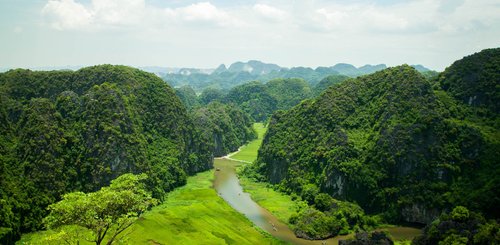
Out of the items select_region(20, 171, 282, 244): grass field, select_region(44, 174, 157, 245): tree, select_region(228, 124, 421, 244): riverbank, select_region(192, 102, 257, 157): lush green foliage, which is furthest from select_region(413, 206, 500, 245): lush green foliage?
select_region(192, 102, 257, 157): lush green foliage

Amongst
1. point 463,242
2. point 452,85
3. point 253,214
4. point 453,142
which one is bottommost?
point 253,214

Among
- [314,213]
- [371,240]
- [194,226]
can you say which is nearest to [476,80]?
[314,213]

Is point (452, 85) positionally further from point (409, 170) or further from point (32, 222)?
point (32, 222)

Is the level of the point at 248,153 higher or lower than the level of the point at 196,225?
lower

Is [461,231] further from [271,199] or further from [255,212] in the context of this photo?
[271,199]

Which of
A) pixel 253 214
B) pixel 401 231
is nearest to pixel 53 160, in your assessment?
pixel 253 214

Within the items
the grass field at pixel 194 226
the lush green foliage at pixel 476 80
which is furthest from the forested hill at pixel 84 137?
the lush green foliage at pixel 476 80
